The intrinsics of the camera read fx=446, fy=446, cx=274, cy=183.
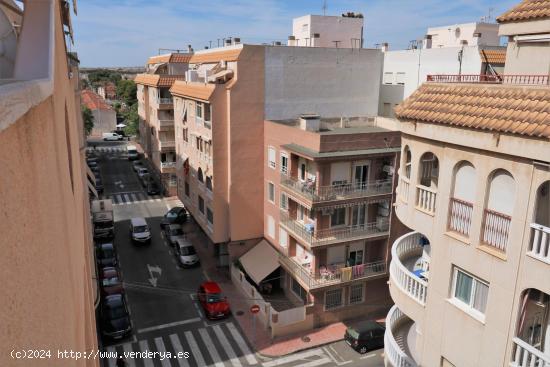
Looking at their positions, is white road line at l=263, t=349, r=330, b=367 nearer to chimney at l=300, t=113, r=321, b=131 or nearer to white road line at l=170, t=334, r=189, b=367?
white road line at l=170, t=334, r=189, b=367

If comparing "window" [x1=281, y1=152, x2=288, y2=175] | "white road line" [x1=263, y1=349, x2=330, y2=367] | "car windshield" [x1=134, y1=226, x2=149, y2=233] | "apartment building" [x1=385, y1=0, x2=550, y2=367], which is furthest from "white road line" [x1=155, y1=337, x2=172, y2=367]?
"car windshield" [x1=134, y1=226, x2=149, y2=233]

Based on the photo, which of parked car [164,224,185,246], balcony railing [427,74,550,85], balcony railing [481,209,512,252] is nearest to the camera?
balcony railing [481,209,512,252]

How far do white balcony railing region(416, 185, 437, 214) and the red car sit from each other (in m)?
19.2

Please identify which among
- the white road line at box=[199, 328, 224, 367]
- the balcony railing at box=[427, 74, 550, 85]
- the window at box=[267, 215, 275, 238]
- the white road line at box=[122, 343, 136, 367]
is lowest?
the white road line at box=[199, 328, 224, 367]

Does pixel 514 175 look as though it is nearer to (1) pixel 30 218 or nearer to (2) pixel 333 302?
(1) pixel 30 218

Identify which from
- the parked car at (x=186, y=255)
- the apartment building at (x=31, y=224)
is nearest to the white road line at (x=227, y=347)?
the parked car at (x=186, y=255)

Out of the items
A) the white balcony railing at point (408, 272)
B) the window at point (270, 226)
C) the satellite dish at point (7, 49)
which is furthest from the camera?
the window at point (270, 226)

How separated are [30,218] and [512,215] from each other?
8.96 m

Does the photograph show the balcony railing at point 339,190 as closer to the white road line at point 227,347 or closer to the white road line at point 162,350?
the white road line at point 227,347

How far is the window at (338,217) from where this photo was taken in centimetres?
2659

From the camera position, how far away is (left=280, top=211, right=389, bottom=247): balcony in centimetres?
2603

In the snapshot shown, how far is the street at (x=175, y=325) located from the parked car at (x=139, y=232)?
684 mm

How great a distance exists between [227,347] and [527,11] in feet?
71.2

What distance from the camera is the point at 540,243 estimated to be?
8.92m
